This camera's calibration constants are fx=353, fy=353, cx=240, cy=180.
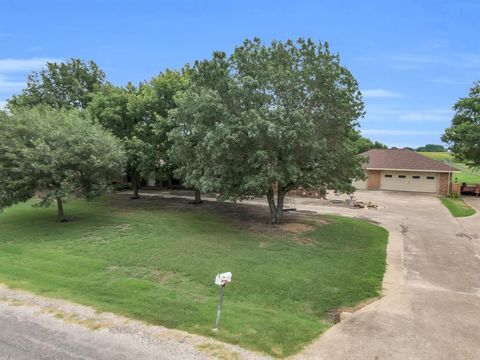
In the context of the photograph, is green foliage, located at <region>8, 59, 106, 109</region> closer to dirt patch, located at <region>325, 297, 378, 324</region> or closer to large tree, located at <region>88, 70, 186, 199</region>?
large tree, located at <region>88, 70, 186, 199</region>

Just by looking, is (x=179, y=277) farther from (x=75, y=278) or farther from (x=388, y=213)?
(x=388, y=213)

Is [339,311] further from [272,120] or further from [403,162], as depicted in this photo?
[403,162]

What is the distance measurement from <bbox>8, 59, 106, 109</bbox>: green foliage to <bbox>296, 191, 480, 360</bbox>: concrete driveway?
30.8 meters

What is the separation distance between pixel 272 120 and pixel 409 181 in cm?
2323

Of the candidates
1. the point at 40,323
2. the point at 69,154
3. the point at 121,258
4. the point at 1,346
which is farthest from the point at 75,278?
the point at 69,154

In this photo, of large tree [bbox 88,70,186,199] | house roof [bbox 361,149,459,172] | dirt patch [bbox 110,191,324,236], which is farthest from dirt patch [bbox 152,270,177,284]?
house roof [bbox 361,149,459,172]

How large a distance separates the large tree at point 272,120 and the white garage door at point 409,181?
18377 millimetres

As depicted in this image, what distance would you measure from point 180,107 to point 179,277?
861 centimetres

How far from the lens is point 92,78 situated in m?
36.7

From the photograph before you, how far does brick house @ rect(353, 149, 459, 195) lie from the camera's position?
30453 mm

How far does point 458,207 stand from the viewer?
2322 centimetres

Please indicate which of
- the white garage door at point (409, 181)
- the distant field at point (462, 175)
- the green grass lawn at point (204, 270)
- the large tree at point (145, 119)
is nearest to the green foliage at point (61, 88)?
the large tree at point (145, 119)

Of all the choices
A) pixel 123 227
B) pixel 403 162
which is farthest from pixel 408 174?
pixel 123 227

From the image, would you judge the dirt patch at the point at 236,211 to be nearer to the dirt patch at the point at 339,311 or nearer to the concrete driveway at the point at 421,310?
the concrete driveway at the point at 421,310
